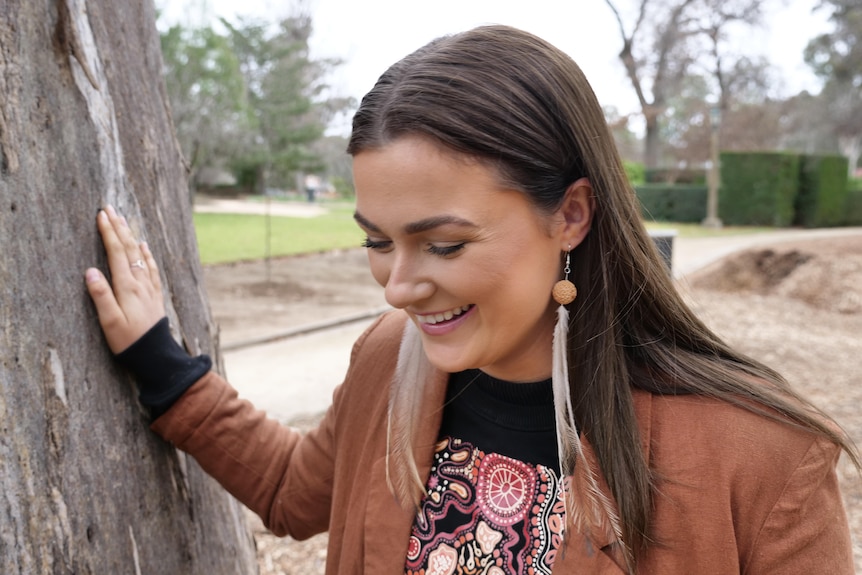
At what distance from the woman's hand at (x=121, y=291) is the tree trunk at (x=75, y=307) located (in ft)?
0.07

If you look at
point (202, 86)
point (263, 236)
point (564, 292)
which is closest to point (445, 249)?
point (564, 292)

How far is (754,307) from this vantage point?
32.2 ft

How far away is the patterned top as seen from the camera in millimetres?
1435

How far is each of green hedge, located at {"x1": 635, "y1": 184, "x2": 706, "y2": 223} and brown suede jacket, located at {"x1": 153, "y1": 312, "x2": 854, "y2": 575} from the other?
24.5m

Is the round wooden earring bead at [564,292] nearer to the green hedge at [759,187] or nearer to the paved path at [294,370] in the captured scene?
the paved path at [294,370]

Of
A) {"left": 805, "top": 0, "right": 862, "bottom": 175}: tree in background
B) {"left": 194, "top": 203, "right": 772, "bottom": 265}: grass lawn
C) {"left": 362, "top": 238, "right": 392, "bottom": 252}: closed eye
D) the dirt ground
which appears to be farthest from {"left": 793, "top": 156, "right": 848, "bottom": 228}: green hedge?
{"left": 362, "top": 238, "right": 392, "bottom": 252}: closed eye

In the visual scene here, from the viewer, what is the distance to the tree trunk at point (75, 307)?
1386 mm

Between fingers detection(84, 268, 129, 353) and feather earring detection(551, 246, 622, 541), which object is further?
fingers detection(84, 268, 129, 353)

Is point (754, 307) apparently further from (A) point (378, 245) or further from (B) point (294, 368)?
(A) point (378, 245)

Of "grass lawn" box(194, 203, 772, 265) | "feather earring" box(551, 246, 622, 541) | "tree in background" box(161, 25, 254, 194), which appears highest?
"tree in background" box(161, 25, 254, 194)

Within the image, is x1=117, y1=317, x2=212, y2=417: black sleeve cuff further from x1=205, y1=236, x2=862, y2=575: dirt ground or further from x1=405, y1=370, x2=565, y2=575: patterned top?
x1=205, y1=236, x2=862, y2=575: dirt ground

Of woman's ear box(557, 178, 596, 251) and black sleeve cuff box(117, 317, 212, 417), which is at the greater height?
woman's ear box(557, 178, 596, 251)

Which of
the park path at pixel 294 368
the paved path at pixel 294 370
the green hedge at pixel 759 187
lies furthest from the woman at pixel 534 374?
the green hedge at pixel 759 187

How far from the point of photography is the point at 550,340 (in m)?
1.53
